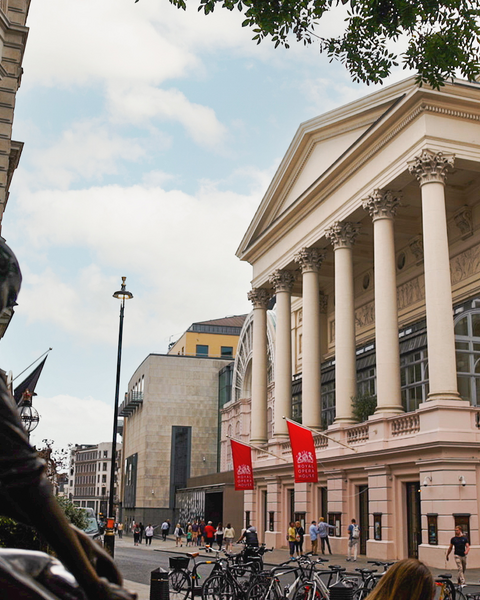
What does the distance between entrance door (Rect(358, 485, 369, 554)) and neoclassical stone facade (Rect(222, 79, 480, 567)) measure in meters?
0.06

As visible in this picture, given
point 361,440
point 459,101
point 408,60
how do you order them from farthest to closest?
point 361,440 < point 459,101 < point 408,60

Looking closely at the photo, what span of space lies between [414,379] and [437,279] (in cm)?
894

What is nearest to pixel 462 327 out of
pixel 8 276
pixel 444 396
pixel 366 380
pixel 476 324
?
pixel 476 324

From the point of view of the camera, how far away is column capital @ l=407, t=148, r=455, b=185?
2950 cm

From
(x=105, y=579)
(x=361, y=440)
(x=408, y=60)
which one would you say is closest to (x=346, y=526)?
(x=361, y=440)

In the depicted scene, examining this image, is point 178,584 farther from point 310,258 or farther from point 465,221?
point 310,258

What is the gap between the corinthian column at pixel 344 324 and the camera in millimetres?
34719

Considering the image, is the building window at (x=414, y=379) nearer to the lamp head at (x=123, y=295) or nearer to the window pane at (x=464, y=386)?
the window pane at (x=464, y=386)

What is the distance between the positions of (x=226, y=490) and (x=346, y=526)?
21.4 m

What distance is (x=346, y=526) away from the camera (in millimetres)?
32406

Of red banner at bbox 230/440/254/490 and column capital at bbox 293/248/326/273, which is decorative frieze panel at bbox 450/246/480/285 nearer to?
column capital at bbox 293/248/326/273

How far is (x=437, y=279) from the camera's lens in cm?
2795

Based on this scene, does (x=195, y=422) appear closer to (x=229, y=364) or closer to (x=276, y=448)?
(x=229, y=364)

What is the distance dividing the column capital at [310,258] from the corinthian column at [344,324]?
289 centimetres
